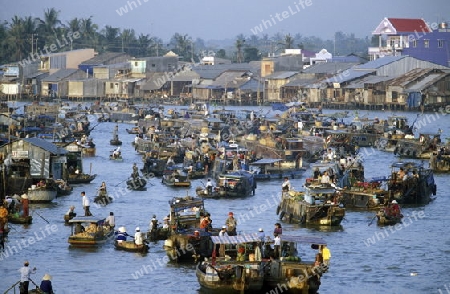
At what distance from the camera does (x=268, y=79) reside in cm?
11731

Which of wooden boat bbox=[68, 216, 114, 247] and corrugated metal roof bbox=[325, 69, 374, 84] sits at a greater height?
corrugated metal roof bbox=[325, 69, 374, 84]

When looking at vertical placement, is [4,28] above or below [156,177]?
above

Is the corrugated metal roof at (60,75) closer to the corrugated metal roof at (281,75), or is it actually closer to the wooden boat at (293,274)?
the corrugated metal roof at (281,75)

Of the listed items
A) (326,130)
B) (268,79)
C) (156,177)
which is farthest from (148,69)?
(156,177)

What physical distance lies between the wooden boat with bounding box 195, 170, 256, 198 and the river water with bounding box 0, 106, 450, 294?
0.42m

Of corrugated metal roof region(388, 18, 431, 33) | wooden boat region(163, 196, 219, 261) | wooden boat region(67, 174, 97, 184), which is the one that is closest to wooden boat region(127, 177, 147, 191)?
wooden boat region(67, 174, 97, 184)

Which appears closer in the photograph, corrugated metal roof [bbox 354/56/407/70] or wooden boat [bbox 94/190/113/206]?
wooden boat [bbox 94/190/113/206]

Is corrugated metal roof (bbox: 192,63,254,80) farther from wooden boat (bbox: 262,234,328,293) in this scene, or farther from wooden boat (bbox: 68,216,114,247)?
wooden boat (bbox: 262,234,328,293)

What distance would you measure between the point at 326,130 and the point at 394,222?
29.6 metres

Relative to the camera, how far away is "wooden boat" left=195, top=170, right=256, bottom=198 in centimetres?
4347

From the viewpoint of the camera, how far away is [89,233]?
105 feet

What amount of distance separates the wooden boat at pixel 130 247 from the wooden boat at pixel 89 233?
1.87 ft

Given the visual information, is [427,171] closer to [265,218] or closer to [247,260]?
[265,218]

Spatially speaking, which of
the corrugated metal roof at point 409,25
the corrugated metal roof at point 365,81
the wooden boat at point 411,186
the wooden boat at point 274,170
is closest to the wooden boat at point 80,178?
the wooden boat at point 274,170
